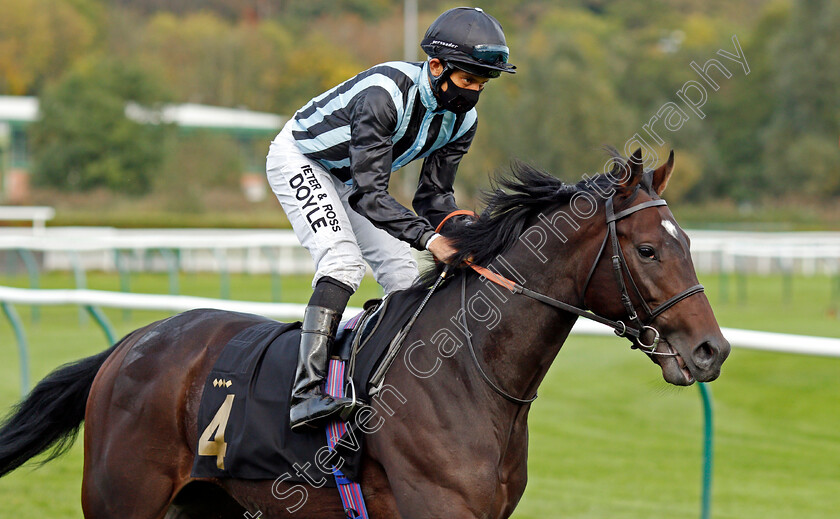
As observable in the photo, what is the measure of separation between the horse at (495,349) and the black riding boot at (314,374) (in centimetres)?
18

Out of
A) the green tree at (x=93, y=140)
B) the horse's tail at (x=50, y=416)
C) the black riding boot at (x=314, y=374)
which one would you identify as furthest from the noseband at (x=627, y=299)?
the green tree at (x=93, y=140)

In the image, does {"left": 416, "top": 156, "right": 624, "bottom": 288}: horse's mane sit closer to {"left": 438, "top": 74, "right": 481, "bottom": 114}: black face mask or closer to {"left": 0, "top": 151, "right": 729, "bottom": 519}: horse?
{"left": 0, "top": 151, "right": 729, "bottom": 519}: horse

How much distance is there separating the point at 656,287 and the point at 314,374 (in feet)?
3.68

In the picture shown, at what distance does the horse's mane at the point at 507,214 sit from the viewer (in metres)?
3.12

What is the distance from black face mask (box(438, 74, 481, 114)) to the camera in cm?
327

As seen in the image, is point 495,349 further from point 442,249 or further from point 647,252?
point 647,252

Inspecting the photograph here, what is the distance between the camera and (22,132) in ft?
160

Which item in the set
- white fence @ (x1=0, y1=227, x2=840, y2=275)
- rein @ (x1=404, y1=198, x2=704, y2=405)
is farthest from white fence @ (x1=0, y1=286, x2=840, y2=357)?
white fence @ (x1=0, y1=227, x2=840, y2=275)

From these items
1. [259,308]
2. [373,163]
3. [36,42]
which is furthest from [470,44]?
[36,42]

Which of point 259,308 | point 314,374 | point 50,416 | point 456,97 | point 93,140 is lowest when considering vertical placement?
point 93,140

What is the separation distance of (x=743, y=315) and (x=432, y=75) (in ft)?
36.7

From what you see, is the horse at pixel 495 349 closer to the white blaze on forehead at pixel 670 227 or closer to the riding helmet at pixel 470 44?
the white blaze on forehead at pixel 670 227

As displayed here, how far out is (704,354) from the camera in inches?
108

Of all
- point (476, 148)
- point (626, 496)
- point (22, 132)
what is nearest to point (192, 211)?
point (476, 148)
